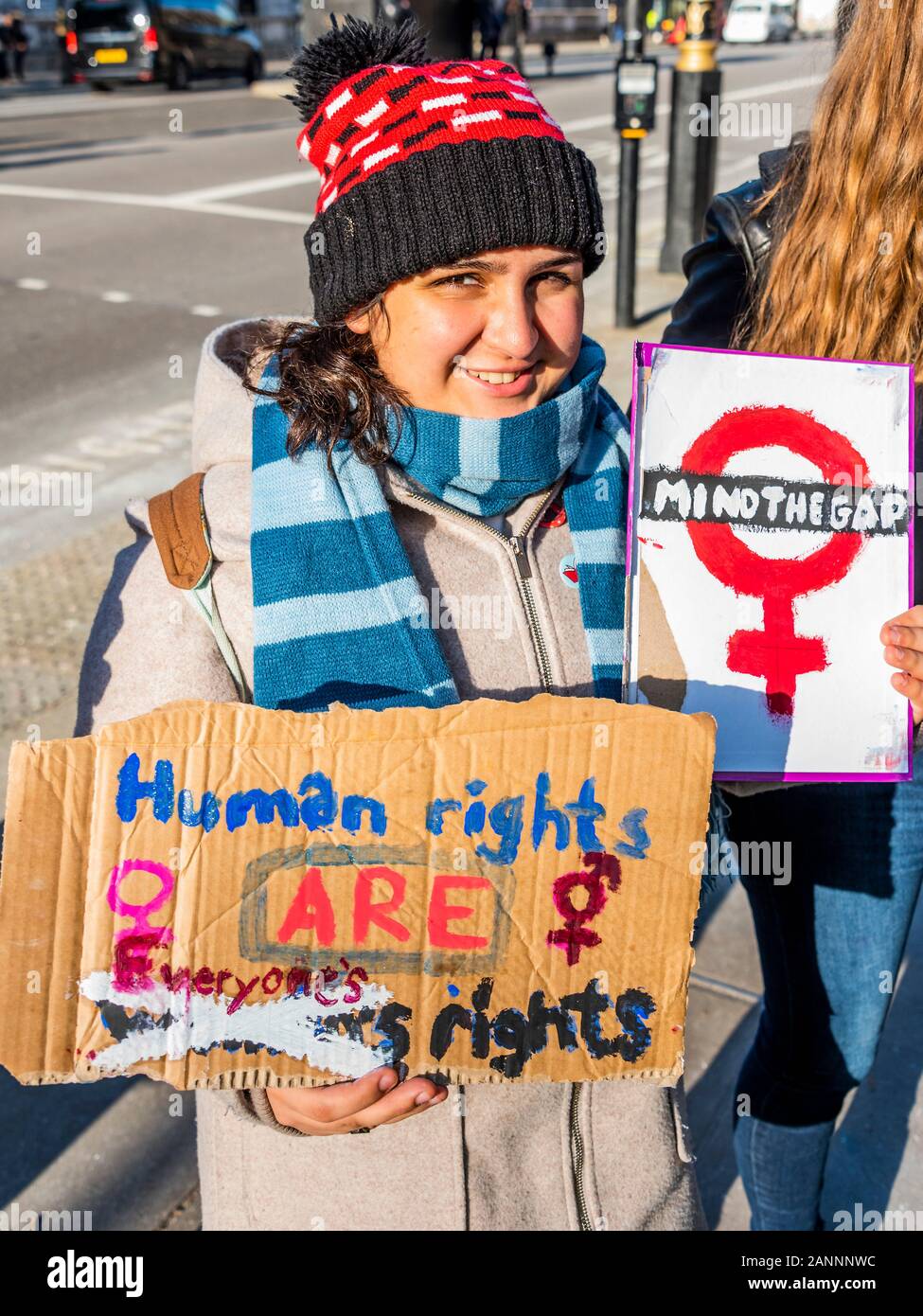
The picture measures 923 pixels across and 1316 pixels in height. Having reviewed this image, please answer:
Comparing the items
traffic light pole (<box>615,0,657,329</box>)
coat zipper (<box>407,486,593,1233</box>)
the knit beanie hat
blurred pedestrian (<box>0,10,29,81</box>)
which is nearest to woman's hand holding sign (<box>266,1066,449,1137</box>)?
coat zipper (<box>407,486,593,1233</box>)

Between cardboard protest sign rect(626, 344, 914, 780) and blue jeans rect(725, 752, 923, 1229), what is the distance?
1.23ft

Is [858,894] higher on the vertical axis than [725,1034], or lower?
higher

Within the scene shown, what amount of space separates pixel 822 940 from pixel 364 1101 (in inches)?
38.6

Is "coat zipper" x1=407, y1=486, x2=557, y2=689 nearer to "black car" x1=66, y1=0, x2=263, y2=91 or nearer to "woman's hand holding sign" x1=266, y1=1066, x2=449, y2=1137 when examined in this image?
"woman's hand holding sign" x1=266, y1=1066, x2=449, y2=1137

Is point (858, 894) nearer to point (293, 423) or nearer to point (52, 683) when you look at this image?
point (293, 423)

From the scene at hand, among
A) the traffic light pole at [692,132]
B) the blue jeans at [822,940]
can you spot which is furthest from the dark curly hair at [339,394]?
the traffic light pole at [692,132]

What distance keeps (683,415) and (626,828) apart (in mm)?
570

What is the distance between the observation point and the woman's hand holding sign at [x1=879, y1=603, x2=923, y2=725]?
159 centimetres

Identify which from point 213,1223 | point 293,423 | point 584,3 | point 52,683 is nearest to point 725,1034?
point 213,1223

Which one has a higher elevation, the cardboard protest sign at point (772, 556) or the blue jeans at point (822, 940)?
the cardboard protest sign at point (772, 556)

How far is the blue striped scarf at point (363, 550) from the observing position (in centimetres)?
147

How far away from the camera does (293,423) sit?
153cm

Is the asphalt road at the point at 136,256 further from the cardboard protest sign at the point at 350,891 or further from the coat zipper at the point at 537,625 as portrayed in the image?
the cardboard protest sign at the point at 350,891

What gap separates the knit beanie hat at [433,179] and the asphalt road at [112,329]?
80 centimetres
